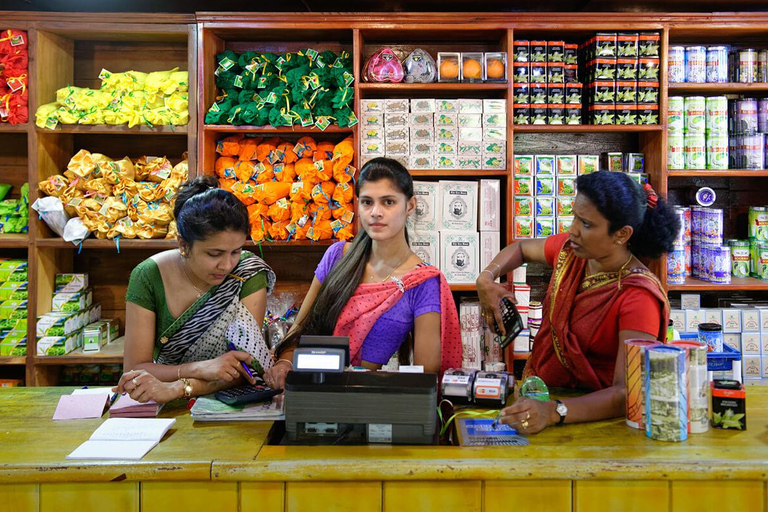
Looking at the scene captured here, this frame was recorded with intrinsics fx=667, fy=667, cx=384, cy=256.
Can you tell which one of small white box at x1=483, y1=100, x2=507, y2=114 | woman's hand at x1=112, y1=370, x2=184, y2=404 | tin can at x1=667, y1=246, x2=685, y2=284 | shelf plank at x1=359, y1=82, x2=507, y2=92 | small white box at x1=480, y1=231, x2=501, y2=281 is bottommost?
woman's hand at x1=112, y1=370, x2=184, y2=404

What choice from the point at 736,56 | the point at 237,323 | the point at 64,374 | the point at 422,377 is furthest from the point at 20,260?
the point at 736,56

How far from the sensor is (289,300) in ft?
12.1

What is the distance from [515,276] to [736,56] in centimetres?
167

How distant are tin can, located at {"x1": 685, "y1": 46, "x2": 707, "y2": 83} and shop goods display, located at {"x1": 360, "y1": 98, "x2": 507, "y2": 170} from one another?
1.02 m

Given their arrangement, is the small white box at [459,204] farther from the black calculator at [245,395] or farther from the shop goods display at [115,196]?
the black calculator at [245,395]

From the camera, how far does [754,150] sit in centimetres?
348

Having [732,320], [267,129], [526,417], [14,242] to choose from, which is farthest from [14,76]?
[732,320]

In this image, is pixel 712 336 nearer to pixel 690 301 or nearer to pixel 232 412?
pixel 690 301

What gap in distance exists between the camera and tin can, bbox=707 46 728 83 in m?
3.49

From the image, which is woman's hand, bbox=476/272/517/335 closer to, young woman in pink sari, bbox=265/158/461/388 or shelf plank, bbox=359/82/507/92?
young woman in pink sari, bbox=265/158/461/388

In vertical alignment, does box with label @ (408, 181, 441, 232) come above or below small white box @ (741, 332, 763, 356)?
above

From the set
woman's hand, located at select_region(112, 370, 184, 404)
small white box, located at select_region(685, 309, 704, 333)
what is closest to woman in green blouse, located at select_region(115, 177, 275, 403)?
woman's hand, located at select_region(112, 370, 184, 404)

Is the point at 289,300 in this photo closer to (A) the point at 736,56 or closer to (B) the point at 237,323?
(B) the point at 237,323

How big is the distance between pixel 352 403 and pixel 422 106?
2.19m
